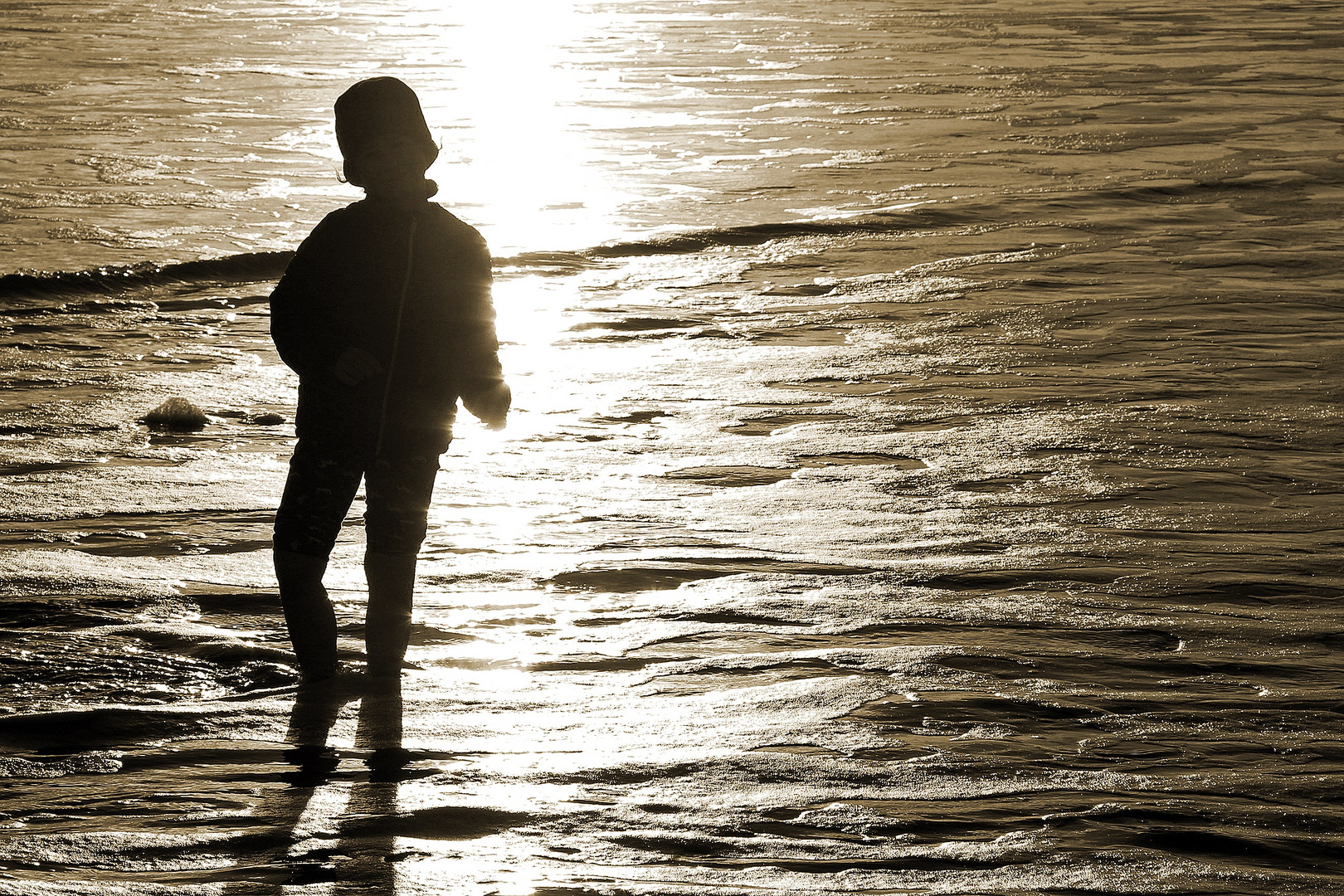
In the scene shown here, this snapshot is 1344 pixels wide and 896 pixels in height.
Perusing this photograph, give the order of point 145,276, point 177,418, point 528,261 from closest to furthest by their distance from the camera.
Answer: point 177,418 < point 145,276 < point 528,261

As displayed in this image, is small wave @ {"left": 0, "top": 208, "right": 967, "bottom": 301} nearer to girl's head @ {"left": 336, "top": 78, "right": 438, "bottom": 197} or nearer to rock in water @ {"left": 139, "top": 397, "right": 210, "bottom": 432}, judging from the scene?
rock in water @ {"left": 139, "top": 397, "right": 210, "bottom": 432}

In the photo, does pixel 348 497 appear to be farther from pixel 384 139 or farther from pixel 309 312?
pixel 384 139

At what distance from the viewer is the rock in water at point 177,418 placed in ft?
18.4

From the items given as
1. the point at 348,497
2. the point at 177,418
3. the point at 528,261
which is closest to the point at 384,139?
the point at 348,497

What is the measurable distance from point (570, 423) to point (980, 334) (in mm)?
2175

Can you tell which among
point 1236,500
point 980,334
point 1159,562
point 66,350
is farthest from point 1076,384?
point 66,350

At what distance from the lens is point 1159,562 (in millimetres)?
4453

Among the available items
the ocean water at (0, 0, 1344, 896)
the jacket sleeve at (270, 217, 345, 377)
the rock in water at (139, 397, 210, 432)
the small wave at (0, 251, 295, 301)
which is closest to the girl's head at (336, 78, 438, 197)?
the jacket sleeve at (270, 217, 345, 377)

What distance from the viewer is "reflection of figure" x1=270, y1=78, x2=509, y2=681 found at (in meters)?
3.46

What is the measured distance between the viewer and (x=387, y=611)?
3537mm

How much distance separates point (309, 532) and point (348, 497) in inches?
5.2

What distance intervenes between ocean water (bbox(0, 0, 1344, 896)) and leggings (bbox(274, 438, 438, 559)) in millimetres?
376

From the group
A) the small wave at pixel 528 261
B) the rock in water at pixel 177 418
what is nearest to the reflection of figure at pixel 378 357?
the rock in water at pixel 177 418

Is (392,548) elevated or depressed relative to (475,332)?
depressed
